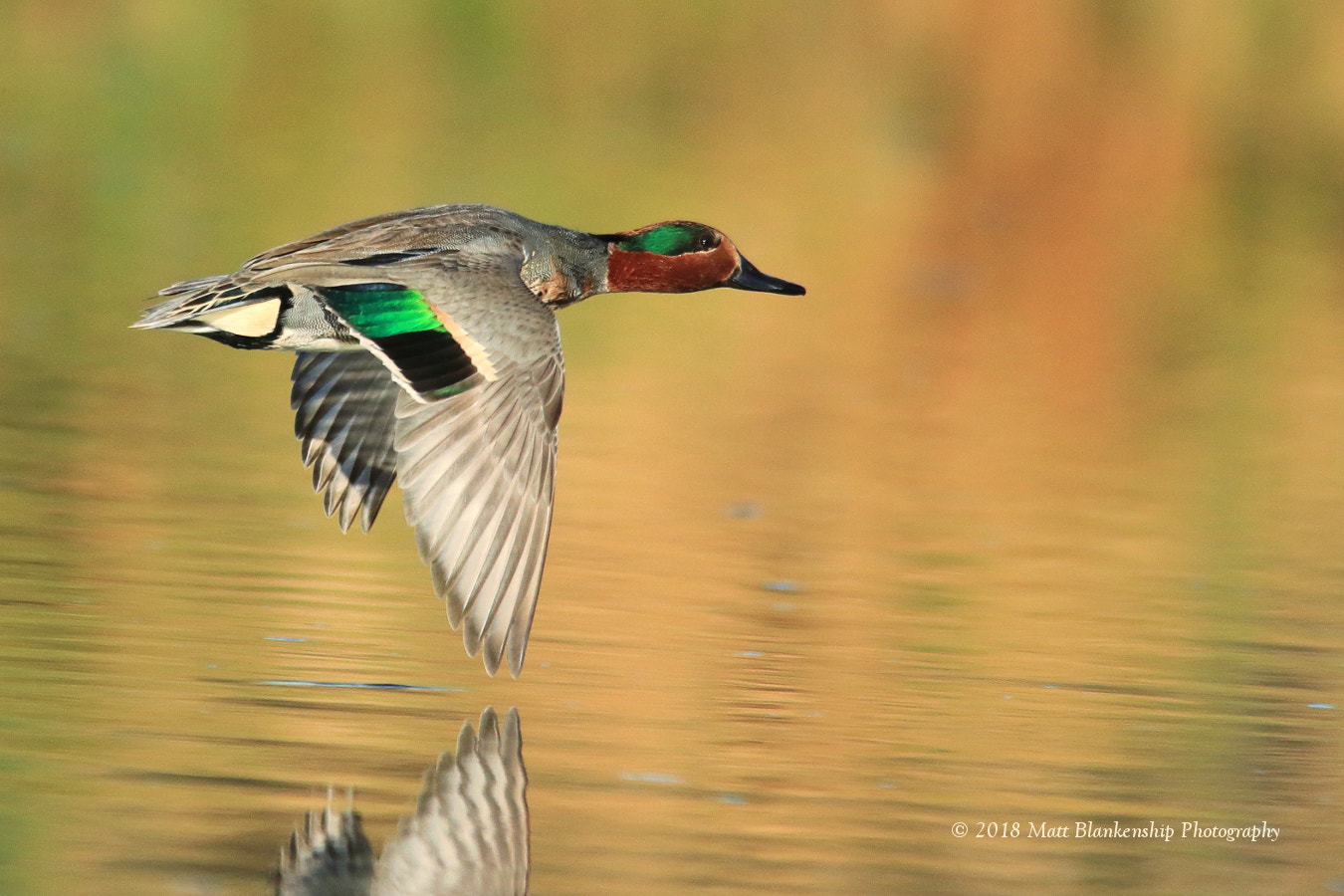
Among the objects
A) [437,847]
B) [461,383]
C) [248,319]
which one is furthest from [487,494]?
[437,847]

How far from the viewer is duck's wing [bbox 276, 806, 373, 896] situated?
4.91 meters

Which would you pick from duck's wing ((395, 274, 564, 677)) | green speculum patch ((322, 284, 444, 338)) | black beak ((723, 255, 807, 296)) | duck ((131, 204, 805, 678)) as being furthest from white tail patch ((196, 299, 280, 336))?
black beak ((723, 255, 807, 296))

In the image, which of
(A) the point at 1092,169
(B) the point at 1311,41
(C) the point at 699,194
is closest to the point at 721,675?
(C) the point at 699,194

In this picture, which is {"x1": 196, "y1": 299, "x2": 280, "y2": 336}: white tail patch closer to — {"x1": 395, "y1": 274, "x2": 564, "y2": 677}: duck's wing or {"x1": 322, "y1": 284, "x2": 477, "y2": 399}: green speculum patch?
{"x1": 322, "y1": 284, "x2": 477, "y2": 399}: green speculum patch

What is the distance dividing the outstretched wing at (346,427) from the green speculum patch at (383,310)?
1.20 metres

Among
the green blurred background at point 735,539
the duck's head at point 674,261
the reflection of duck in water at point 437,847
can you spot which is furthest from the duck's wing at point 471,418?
the duck's head at point 674,261

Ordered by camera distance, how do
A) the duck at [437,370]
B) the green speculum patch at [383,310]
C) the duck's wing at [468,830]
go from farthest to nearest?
the green speculum patch at [383,310]
the duck at [437,370]
the duck's wing at [468,830]

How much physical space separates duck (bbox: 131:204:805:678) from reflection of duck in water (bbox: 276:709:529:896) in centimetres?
64

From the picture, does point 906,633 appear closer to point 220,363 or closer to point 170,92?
point 220,363

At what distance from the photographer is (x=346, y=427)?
836 cm

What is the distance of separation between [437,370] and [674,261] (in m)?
2.48

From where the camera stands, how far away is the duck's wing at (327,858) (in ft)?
16.1

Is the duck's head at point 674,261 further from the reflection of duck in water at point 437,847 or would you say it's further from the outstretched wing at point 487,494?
the reflection of duck in water at point 437,847

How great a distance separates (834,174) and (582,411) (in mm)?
14162
